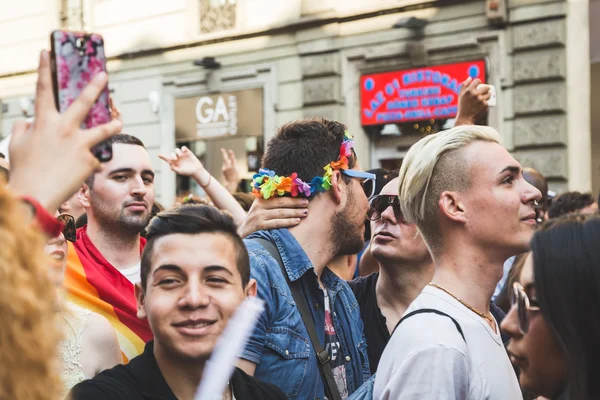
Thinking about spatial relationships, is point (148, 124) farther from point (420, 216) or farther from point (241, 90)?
point (420, 216)

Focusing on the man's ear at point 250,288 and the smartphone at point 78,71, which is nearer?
the smartphone at point 78,71

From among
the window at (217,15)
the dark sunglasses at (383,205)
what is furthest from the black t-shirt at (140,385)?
the window at (217,15)

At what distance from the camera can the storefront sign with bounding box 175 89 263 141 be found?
1359 centimetres

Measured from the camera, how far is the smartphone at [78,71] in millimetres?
1563

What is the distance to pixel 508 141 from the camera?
1073 centimetres

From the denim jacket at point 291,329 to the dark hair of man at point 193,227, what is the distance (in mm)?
386

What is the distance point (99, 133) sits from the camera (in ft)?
5.02

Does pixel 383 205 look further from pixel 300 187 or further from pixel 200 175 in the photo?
pixel 200 175

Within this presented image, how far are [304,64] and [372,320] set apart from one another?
9.36 metres

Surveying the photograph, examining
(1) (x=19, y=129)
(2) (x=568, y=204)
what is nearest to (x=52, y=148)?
(1) (x=19, y=129)

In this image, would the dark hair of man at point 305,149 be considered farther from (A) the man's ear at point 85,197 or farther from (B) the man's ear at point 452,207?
(A) the man's ear at point 85,197

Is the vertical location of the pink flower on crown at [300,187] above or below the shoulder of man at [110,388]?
above

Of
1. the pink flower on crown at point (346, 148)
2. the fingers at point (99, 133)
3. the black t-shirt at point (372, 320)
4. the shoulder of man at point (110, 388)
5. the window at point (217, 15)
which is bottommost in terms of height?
the black t-shirt at point (372, 320)

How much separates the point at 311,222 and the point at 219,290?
104 centimetres
